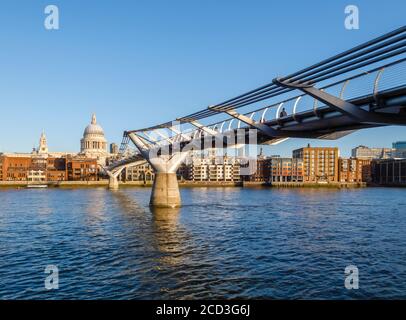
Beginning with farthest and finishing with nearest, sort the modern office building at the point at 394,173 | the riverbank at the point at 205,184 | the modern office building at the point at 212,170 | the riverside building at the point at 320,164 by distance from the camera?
the modern office building at the point at 394,173, the modern office building at the point at 212,170, the riverside building at the point at 320,164, the riverbank at the point at 205,184

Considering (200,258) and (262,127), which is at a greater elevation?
(262,127)

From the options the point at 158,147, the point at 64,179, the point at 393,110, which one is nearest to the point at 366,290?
the point at 393,110

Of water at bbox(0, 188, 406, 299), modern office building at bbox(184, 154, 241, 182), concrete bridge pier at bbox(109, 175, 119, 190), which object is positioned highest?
modern office building at bbox(184, 154, 241, 182)

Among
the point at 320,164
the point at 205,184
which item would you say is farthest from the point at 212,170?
the point at 320,164

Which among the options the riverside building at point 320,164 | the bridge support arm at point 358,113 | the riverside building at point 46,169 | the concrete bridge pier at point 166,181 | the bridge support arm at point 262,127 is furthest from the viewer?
the riverside building at point 320,164

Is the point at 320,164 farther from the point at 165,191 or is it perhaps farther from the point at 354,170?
the point at 165,191

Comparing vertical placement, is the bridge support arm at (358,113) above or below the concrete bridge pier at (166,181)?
above

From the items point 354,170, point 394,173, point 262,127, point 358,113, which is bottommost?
point 394,173

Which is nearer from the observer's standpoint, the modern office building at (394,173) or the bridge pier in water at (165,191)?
the bridge pier in water at (165,191)

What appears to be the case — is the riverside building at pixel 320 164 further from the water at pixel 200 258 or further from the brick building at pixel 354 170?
the water at pixel 200 258

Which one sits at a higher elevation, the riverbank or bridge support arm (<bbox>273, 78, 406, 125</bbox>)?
bridge support arm (<bbox>273, 78, 406, 125</bbox>)

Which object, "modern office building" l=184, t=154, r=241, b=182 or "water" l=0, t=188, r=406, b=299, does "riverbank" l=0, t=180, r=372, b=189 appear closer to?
"modern office building" l=184, t=154, r=241, b=182

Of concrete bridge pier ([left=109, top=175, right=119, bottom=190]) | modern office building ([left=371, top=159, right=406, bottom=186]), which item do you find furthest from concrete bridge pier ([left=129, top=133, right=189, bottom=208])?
modern office building ([left=371, top=159, right=406, bottom=186])

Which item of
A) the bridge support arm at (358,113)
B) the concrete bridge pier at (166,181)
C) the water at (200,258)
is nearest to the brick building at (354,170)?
the concrete bridge pier at (166,181)
